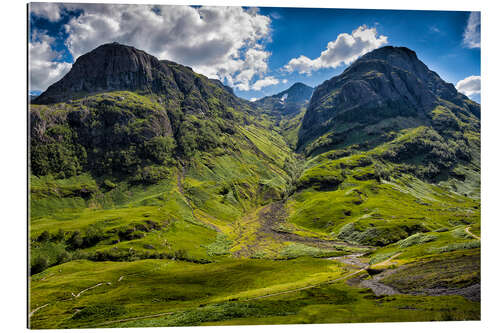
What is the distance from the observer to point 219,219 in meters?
104

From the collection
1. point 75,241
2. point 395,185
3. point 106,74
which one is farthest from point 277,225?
point 106,74

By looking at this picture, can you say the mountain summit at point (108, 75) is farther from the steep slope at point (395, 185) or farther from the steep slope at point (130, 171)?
the steep slope at point (395, 185)

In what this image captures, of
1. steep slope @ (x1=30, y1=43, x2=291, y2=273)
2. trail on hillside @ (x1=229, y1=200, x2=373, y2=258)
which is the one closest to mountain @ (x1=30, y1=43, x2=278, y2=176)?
steep slope @ (x1=30, y1=43, x2=291, y2=273)

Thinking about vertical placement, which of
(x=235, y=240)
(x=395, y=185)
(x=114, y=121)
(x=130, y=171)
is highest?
(x=114, y=121)

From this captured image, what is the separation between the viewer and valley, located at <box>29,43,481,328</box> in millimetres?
20413

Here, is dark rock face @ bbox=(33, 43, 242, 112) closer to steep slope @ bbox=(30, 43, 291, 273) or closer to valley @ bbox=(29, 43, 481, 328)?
steep slope @ bbox=(30, 43, 291, 273)

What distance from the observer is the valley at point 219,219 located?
67.0 ft

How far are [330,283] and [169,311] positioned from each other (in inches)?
625

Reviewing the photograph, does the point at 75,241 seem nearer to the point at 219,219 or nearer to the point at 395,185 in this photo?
the point at 219,219
